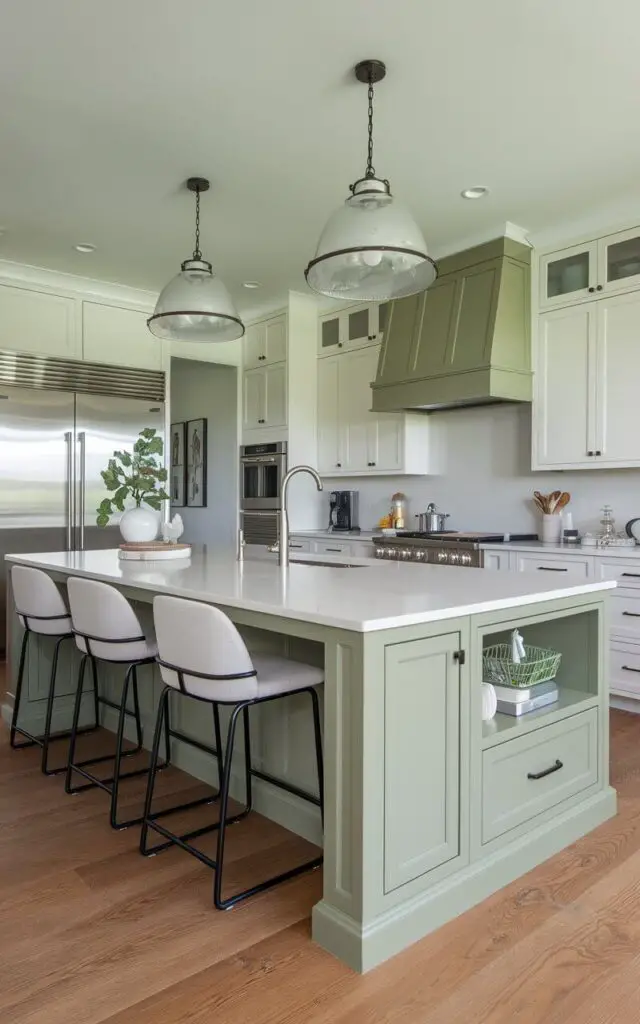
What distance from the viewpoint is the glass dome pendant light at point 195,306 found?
3266mm

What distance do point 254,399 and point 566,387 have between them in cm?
289

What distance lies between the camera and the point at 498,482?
507cm

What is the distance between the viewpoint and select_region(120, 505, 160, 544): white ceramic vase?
11.1 feet

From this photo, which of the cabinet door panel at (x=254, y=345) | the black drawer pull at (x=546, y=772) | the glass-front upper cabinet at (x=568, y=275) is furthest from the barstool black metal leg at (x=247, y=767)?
the cabinet door panel at (x=254, y=345)

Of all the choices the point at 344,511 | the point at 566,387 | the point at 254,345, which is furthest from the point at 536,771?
the point at 254,345

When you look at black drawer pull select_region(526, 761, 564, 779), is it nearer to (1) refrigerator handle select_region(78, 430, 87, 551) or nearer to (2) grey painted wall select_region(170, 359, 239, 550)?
(1) refrigerator handle select_region(78, 430, 87, 551)

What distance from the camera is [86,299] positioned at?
5488 mm

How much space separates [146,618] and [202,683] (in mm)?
1246

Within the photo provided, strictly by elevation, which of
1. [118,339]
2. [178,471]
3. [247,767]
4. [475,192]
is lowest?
[247,767]

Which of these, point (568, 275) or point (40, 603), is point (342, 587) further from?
point (568, 275)

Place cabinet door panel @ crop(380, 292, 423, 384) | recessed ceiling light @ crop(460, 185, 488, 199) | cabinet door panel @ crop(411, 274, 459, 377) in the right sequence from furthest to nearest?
cabinet door panel @ crop(380, 292, 423, 384) < cabinet door panel @ crop(411, 274, 459, 377) < recessed ceiling light @ crop(460, 185, 488, 199)

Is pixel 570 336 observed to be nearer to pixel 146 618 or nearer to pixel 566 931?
pixel 146 618

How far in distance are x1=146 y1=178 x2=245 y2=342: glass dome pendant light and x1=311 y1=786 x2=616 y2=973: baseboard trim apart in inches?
97.1

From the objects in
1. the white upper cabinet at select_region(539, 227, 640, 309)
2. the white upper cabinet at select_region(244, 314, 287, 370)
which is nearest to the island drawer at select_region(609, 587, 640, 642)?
the white upper cabinet at select_region(539, 227, 640, 309)
